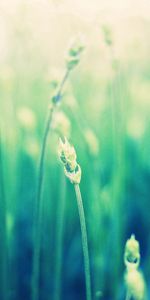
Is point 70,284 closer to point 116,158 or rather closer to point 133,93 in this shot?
point 116,158

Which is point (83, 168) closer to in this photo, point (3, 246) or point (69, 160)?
point (3, 246)

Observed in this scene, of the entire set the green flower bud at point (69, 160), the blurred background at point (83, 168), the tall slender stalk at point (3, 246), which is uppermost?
the blurred background at point (83, 168)

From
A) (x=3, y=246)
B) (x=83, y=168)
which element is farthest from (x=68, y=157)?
(x=83, y=168)

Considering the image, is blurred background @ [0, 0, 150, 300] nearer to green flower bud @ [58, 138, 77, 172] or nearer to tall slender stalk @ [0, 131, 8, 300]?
tall slender stalk @ [0, 131, 8, 300]

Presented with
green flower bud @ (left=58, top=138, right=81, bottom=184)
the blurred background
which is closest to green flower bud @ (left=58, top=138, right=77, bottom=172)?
green flower bud @ (left=58, top=138, right=81, bottom=184)

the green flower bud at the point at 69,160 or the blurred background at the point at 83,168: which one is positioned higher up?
the blurred background at the point at 83,168

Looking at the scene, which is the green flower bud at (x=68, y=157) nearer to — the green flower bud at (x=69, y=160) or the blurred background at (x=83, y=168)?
the green flower bud at (x=69, y=160)

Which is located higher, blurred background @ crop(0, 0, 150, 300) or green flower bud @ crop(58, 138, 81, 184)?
blurred background @ crop(0, 0, 150, 300)

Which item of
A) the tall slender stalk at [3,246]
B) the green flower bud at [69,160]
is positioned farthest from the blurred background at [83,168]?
the green flower bud at [69,160]
